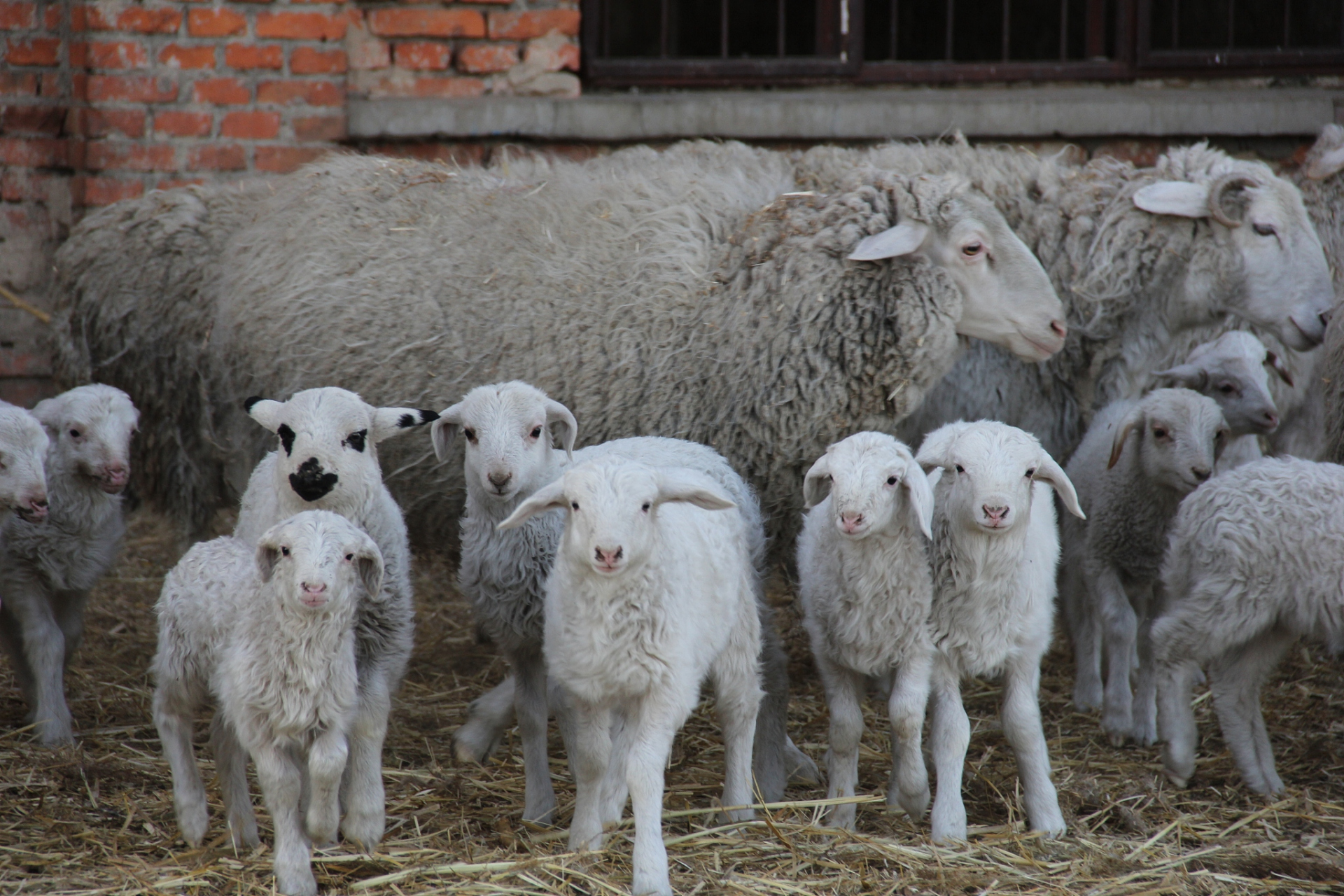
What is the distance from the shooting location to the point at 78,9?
5.96 meters

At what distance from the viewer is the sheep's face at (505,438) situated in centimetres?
357

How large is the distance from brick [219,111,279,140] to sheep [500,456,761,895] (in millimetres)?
3615

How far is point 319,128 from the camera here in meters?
6.27

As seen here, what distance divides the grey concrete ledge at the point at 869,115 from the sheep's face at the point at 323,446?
308cm

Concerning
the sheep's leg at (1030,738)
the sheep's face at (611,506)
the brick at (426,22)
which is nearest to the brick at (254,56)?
the brick at (426,22)

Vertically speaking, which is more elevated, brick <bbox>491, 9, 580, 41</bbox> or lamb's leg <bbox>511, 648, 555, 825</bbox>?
brick <bbox>491, 9, 580, 41</bbox>

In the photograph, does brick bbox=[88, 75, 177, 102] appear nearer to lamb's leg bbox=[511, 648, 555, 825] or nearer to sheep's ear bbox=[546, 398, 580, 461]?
sheep's ear bbox=[546, 398, 580, 461]

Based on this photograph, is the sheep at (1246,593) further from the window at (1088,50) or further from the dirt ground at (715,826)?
the window at (1088,50)

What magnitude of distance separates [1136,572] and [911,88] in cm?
310

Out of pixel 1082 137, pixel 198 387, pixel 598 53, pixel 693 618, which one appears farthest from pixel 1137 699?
pixel 598 53

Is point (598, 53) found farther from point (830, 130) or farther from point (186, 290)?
point (186, 290)

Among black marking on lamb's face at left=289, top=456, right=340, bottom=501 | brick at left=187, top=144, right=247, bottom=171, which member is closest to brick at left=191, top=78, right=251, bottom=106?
brick at left=187, top=144, right=247, bottom=171

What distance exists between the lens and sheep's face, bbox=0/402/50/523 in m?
3.85

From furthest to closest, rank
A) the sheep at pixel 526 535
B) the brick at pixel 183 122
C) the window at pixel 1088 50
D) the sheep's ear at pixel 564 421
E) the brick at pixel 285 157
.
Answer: the window at pixel 1088 50 → the brick at pixel 285 157 → the brick at pixel 183 122 → the sheep's ear at pixel 564 421 → the sheep at pixel 526 535
